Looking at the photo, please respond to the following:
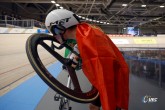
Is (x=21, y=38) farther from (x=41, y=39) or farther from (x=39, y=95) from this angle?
(x=41, y=39)

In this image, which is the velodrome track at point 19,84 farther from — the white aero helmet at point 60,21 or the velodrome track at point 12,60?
the white aero helmet at point 60,21

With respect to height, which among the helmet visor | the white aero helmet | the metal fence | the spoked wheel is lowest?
the metal fence

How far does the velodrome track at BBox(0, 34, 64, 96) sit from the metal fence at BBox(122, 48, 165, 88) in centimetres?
206

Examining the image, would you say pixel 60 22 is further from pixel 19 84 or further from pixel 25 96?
pixel 19 84

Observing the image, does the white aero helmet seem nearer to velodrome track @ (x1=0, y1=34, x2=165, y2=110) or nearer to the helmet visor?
the helmet visor

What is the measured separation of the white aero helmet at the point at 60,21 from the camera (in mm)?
1276

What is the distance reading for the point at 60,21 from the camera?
1276 millimetres

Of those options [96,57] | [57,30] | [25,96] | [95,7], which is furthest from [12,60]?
[95,7]

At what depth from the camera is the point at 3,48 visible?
2.46 meters

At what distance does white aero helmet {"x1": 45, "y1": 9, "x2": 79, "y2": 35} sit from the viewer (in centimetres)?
128

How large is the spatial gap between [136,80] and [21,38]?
265 cm

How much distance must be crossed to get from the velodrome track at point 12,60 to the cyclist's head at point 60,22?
112 centimetres

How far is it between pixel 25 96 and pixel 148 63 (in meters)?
2.55

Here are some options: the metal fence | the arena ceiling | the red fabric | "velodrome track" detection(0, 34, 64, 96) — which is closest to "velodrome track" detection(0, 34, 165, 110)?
"velodrome track" detection(0, 34, 64, 96)
